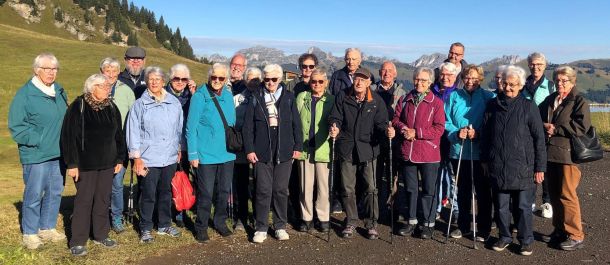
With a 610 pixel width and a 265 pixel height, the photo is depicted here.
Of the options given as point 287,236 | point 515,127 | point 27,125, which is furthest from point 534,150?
point 27,125

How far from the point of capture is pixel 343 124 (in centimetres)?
697

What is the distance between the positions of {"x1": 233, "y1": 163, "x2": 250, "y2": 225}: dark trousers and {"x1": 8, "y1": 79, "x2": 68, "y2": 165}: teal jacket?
100 inches

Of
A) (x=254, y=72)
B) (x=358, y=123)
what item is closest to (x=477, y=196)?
(x=358, y=123)

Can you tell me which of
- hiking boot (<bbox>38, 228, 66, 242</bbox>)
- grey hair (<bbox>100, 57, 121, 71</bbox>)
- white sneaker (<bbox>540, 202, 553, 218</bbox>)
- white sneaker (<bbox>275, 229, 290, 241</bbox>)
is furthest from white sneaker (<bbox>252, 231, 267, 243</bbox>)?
white sneaker (<bbox>540, 202, 553, 218</bbox>)

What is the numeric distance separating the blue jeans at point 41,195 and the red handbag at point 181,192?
5.04 feet

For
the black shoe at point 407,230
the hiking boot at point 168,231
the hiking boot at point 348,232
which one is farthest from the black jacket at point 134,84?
the black shoe at point 407,230

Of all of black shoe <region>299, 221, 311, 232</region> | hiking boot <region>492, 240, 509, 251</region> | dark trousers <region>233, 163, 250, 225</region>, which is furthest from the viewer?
dark trousers <region>233, 163, 250, 225</region>

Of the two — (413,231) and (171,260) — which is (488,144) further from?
(171,260)

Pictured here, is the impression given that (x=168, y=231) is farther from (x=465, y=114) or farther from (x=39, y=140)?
(x=465, y=114)

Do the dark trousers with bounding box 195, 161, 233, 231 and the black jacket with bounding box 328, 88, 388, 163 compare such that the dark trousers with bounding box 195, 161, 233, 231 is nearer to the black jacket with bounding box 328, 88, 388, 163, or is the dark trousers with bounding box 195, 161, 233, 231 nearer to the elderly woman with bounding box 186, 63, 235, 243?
the elderly woman with bounding box 186, 63, 235, 243

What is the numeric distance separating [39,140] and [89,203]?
1029 mm

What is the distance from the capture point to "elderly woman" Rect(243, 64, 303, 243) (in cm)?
679

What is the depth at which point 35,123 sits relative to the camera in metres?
6.19

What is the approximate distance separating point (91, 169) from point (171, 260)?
5.11 feet
